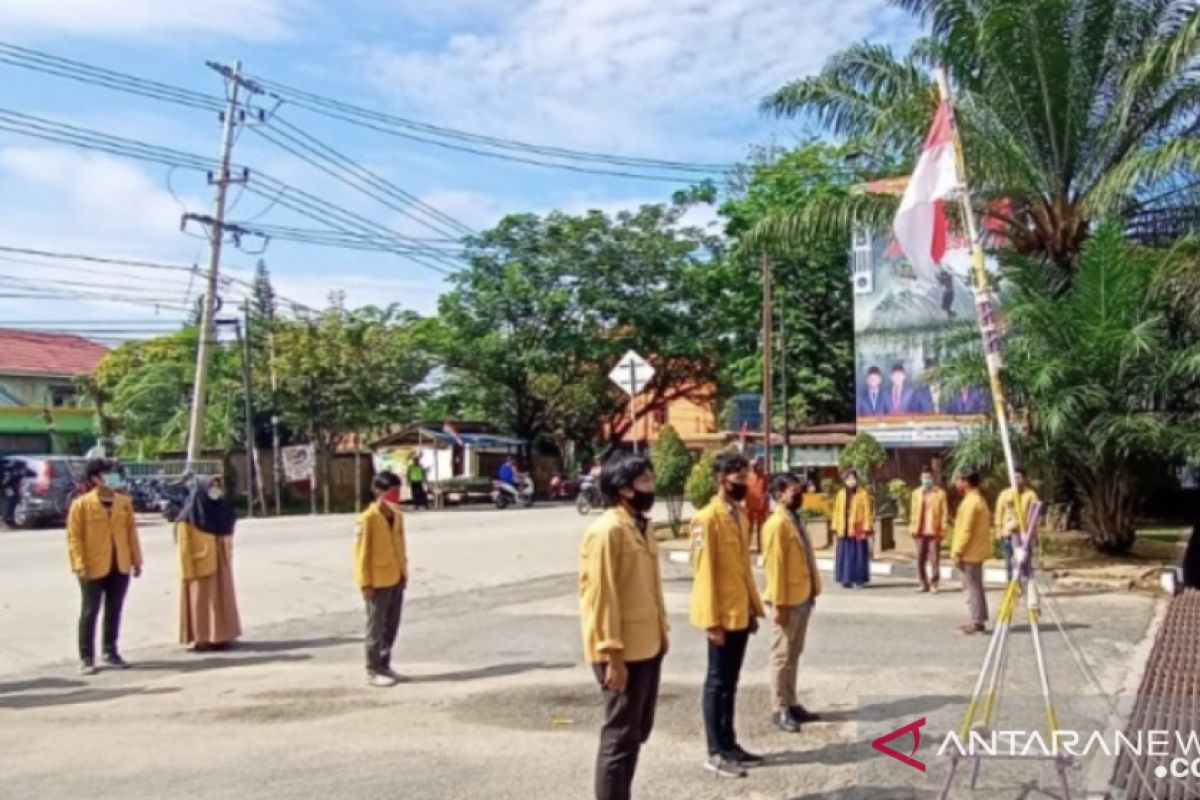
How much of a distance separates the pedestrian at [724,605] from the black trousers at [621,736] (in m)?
1.23

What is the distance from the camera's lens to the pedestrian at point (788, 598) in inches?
286

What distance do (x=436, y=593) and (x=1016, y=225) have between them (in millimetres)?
9516

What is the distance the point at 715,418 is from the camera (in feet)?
151

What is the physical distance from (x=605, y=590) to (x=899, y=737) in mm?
2694

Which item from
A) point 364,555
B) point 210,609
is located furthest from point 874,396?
point 364,555

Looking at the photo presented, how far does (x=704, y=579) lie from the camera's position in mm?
6555

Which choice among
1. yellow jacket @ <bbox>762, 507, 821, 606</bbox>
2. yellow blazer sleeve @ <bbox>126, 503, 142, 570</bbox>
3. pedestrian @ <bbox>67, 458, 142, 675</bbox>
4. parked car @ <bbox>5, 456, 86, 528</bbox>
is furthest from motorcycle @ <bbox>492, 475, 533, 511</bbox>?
yellow jacket @ <bbox>762, 507, 821, 606</bbox>

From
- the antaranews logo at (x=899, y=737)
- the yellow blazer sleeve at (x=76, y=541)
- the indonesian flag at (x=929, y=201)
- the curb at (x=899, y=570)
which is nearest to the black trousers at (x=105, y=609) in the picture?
the yellow blazer sleeve at (x=76, y=541)

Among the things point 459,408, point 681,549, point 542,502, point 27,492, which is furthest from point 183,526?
point 459,408

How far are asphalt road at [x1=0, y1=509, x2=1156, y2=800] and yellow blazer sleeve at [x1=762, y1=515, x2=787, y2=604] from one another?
2.74ft

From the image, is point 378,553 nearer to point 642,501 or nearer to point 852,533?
point 642,501

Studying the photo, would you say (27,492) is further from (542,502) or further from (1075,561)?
(1075,561)

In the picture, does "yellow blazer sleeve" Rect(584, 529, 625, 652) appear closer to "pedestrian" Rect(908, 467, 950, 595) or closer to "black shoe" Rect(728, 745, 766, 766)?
"black shoe" Rect(728, 745, 766, 766)

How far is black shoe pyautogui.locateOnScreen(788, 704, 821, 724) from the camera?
7.30 meters
